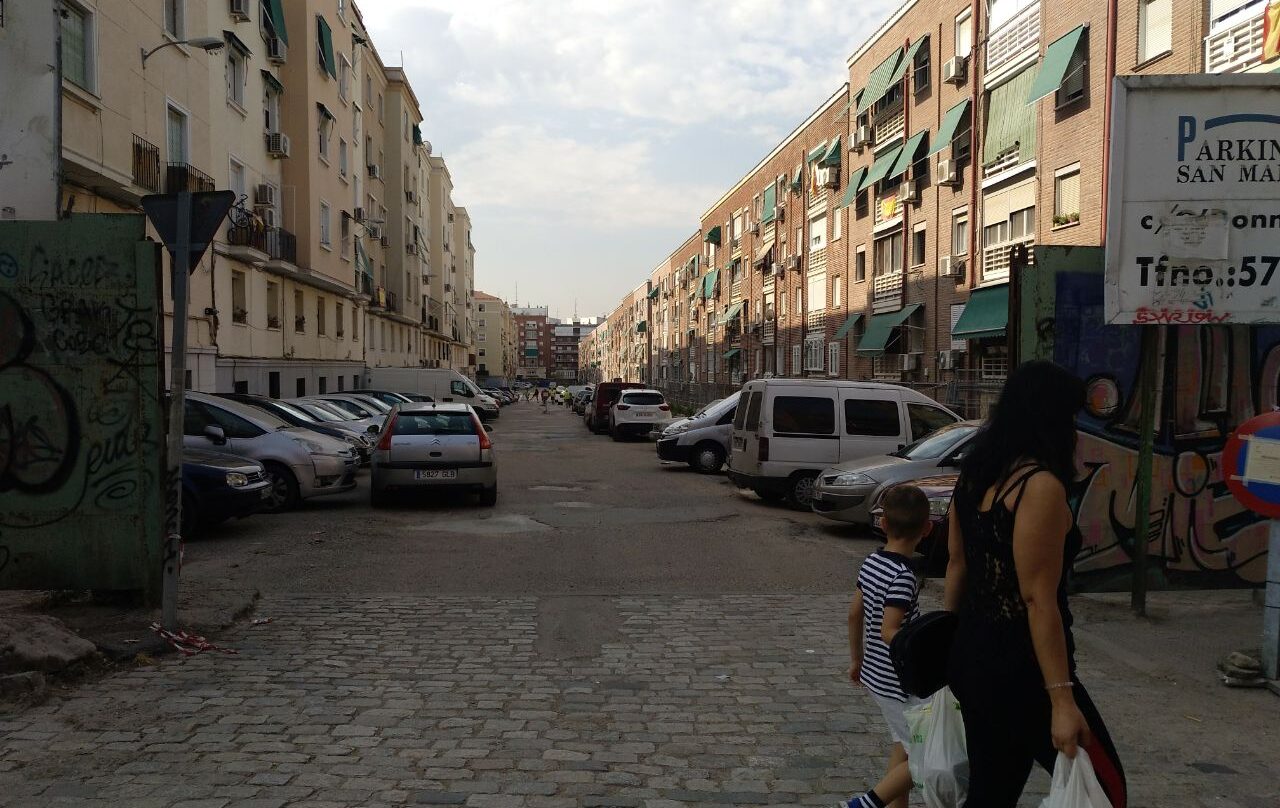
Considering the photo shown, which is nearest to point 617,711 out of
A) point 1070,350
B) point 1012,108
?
point 1070,350

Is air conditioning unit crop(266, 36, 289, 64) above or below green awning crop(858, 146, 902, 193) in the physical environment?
above

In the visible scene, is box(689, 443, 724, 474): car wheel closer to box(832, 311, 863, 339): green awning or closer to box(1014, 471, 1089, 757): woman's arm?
box(832, 311, 863, 339): green awning

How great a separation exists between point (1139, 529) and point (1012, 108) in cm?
1911

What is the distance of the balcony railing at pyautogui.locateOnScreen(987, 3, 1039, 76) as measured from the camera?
2258 cm

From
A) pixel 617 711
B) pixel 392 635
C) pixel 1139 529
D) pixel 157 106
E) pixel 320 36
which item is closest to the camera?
pixel 617 711

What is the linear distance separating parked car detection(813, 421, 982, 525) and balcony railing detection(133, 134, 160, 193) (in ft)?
49.5

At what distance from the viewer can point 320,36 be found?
103 feet

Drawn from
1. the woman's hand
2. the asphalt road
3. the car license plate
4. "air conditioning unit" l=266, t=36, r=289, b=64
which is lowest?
the asphalt road

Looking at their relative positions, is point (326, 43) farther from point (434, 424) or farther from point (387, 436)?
point (387, 436)

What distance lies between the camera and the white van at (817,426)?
45.5ft

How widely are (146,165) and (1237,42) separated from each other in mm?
20450

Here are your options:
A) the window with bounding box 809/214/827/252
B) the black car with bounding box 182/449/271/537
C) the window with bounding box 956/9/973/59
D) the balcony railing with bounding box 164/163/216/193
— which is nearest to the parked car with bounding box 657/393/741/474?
the black car with bounding box 182/449/271/537

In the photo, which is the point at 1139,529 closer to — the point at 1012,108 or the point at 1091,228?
the point at 1091,228

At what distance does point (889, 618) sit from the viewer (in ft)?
11.3
